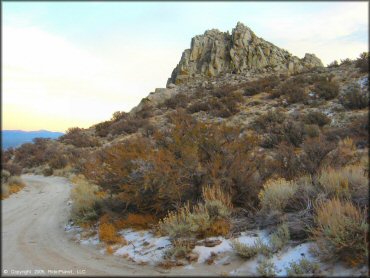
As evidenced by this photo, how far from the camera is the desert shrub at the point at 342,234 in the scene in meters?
4.65

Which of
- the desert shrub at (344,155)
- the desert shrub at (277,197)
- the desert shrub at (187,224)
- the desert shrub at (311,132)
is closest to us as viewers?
the desert shrub at (187,224)

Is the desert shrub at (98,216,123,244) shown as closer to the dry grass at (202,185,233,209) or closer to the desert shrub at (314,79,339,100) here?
the dry grass at (202,185,233,209)

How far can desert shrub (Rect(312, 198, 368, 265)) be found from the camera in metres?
4.65

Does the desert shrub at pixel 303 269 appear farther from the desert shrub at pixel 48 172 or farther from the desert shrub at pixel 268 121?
the desert shrub at pixel 48 172

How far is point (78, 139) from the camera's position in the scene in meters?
31.3

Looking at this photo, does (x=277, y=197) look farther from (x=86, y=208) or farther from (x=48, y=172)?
(x=48, y=172)

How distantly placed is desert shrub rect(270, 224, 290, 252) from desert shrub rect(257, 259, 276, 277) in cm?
45

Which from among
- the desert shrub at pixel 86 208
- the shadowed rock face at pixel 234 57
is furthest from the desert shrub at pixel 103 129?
the desert shrub at pixel 86 208

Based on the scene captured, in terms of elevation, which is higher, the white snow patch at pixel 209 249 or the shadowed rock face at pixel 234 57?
the shadowed rock face at pixel 234 57

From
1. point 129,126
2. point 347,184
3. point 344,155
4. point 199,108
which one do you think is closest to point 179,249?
point 347,184

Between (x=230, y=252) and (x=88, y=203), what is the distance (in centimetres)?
521

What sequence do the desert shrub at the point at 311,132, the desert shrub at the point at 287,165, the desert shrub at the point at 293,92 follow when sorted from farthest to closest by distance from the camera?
the desert shrub at the point at 293,92 < the desert shrub at the point at 311,132 < the desert shrub at the point at 287,165

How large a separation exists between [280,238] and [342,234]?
1.00 metres

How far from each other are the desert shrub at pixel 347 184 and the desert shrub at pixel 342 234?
556mm
